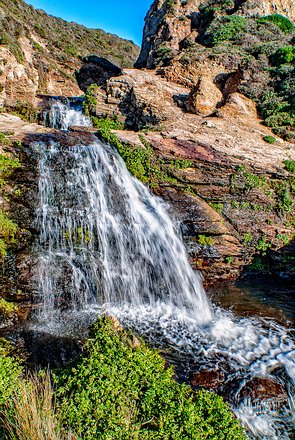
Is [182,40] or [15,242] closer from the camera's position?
[15,242]

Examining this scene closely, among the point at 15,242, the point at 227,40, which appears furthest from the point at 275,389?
the point at 227,40

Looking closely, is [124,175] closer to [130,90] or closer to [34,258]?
[34,258]

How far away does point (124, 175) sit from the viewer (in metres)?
→ 10.7

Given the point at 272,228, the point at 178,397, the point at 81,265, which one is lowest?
the point at 178,397

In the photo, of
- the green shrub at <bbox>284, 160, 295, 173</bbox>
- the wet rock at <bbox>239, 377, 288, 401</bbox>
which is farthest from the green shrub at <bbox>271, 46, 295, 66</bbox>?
the wet rock at <bbox>239, 377, 288, 401</bbox>

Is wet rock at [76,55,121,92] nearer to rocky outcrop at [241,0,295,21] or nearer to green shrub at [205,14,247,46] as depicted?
green shrub at [205,14,247,46]

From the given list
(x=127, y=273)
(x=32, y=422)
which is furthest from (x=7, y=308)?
(x=32, y=422)

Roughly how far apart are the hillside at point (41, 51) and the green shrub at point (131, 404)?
1797cm

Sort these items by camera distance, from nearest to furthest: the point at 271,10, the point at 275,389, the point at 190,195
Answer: the point at 275,389, the point at 190,195, the point at 271,10

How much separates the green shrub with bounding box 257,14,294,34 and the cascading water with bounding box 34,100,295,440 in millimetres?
24452

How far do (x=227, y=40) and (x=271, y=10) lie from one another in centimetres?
895

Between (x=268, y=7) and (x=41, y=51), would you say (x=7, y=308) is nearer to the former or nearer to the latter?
(x=41, y=51)

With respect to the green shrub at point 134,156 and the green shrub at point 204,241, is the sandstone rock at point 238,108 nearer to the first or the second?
the green shrub at point 134,156

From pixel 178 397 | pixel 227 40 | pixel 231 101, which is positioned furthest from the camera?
pixel 227 40
